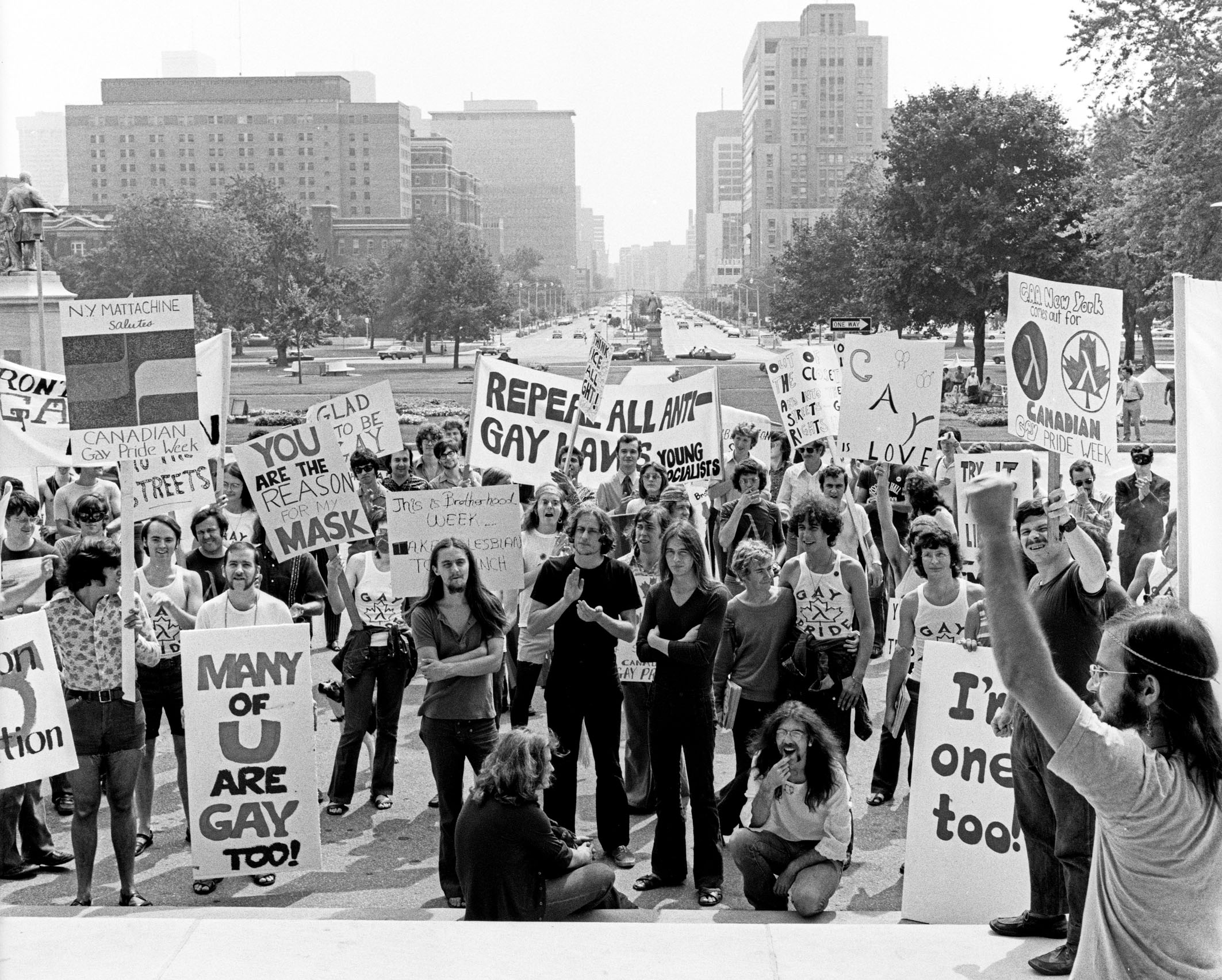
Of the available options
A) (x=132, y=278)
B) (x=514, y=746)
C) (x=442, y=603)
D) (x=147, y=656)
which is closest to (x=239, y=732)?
(x=147, y=656)

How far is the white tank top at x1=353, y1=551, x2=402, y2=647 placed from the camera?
311 inches

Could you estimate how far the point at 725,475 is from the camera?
13.3 meters

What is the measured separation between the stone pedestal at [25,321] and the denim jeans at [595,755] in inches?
809

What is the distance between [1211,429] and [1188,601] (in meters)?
0.52

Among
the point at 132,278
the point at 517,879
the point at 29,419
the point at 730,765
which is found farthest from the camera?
the point at 132,278

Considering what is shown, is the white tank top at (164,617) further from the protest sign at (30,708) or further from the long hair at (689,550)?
the long hair at (689,550)

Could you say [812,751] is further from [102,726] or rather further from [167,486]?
[167,486]

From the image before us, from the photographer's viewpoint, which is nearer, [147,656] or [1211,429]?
[1211,429]

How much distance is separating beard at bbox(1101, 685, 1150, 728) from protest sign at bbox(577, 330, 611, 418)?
28.6 feet

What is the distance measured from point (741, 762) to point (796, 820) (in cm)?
130

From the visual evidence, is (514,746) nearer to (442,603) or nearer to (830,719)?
(442,603)

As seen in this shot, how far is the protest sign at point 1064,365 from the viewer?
29.3 ft

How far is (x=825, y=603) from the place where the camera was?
24.7ft

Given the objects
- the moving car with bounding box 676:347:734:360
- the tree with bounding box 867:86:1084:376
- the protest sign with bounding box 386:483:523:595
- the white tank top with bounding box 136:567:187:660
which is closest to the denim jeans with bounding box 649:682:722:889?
the protest sign with bounding box 386:483:523:595
